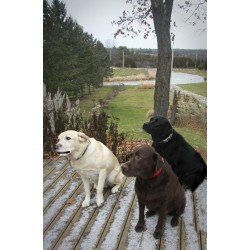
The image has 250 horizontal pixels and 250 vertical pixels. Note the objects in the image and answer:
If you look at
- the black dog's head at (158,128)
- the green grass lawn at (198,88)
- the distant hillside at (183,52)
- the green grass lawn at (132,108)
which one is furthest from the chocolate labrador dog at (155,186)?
the distant hillside at (183,52)

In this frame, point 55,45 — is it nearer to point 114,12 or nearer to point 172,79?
point 114,12

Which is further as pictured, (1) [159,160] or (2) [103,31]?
(2) [103,31]

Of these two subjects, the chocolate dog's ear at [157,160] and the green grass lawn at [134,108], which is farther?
the green grass lawn at [134,108]

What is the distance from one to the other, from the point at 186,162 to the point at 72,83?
31.7 inches

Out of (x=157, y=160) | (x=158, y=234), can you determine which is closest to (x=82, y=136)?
(x=157, y=160)

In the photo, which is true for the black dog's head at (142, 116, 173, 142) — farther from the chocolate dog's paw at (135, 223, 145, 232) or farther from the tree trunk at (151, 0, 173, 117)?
the chocolate dog's paw at (135, 223, 145, 232)

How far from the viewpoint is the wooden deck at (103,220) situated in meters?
2.71

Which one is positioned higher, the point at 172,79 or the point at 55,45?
the point at 55,45

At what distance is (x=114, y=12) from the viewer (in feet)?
9.21

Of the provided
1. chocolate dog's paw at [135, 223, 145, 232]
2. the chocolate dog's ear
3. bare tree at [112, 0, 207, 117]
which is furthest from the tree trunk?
chocolate dog's paw at [135, 223, 145, 232]

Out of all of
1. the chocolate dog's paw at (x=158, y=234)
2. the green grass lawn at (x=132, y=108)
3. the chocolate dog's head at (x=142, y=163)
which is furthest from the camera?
the green grass lawn at (x=132, y=108)

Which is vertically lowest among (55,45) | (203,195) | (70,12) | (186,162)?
(203,195)

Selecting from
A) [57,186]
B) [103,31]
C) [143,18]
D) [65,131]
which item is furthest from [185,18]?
[57,186]

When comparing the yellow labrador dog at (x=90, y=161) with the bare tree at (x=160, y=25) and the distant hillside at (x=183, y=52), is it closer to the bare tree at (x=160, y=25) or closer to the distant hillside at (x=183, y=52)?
the bare tree at (x=160, y=25)
